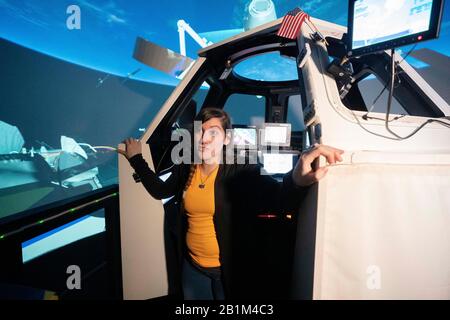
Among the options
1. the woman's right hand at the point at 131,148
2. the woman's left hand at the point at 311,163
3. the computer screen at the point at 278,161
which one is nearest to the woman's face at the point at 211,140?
the woman's right hand at the point at 131,148

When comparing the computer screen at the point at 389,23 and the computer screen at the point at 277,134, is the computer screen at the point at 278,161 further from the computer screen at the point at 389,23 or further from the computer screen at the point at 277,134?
the computer screen at the point at 389,23

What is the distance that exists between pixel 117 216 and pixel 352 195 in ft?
5.53

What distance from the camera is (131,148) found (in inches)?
Result: 61.5

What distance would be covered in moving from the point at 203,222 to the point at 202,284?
0.41 metres

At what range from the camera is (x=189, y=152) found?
1.63m

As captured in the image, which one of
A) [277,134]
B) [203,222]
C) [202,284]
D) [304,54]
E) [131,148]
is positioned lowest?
[202,284]

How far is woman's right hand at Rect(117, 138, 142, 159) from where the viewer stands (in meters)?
1.55

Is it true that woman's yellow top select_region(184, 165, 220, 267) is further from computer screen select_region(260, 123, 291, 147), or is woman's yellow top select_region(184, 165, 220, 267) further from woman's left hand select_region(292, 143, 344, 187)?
computer screen select_region(260, 123, 291, 147)

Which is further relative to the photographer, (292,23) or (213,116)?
(213,116)

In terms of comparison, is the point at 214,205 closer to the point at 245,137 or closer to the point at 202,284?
the point at 202,284

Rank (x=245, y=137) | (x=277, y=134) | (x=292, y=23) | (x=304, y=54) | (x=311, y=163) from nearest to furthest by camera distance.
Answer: (x=311, y=163)
(x=304, y=54)
(x=292, y=23)
(x=277, y=134)
(x=245, y=137)

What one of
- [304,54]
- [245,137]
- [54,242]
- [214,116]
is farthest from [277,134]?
[54,242]
